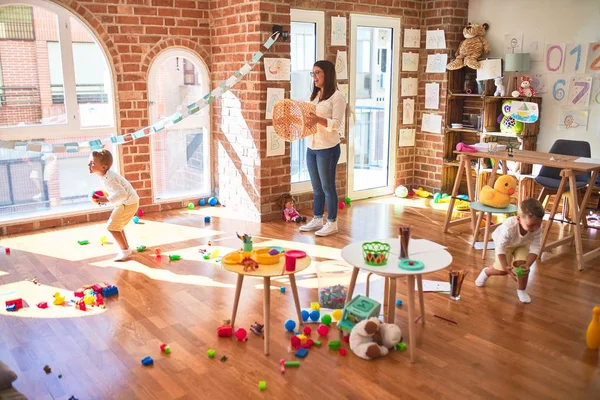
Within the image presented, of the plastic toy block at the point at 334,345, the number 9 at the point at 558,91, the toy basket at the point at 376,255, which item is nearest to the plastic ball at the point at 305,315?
the plastic toy block at the point at 334,345

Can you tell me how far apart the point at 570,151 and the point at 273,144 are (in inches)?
112

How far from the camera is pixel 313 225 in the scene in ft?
17.4

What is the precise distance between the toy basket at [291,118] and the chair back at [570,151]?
7.84 feet

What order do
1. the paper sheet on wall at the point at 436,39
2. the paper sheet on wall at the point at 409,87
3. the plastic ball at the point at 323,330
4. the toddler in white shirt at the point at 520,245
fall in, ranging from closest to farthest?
the plastic ball at the point at 323,330, the toddler in white shirt at the point at 520,245, the paper sheet on wall at the point at 436,39, the paper sheet on wall at the point at 409,87

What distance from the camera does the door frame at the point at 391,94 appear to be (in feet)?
20.6

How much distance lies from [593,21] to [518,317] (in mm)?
3639

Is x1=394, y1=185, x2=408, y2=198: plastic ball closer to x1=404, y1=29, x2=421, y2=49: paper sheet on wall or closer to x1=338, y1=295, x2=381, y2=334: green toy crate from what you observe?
x1=404, y1=29, x2=421, y2=49: paper sheet on wall

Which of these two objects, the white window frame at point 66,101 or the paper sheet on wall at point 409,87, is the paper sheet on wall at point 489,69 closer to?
the paper sheet on wall at point 409,87

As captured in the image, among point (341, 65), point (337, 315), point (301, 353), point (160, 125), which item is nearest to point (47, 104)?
point (160, 125)

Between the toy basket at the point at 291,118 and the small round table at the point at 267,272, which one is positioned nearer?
the small round table at the point at 267,272

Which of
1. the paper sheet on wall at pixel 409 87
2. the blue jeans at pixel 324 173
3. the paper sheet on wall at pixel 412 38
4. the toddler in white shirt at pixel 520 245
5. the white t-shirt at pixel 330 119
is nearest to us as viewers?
the toddler in white shirt at pixel 520 245

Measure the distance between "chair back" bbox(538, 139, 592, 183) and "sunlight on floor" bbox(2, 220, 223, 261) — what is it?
3208 mm

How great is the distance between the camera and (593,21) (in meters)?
5.60

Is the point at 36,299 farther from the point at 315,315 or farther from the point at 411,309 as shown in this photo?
the point at 411,309
